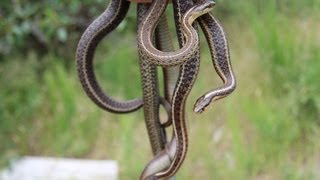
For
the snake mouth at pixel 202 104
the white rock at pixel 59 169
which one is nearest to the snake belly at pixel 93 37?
the snake mouth at pixel 202 104

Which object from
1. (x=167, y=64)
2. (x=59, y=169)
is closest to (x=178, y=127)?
(x=167, y=64)

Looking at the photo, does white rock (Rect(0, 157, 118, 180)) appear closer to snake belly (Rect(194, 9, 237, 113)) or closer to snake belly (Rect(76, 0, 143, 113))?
snake belly (Rect(76, 0, 143, 113))

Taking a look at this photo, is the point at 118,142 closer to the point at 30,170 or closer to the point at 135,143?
the point at 135,143

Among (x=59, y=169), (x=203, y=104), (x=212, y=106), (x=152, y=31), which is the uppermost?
(x=152, y=31)

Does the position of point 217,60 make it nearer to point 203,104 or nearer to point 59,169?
point 203,104

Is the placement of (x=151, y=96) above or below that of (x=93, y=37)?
below

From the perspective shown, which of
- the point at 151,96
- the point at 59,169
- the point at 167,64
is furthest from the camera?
the point at 59,169

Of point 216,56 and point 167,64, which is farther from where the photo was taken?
point 216,56
